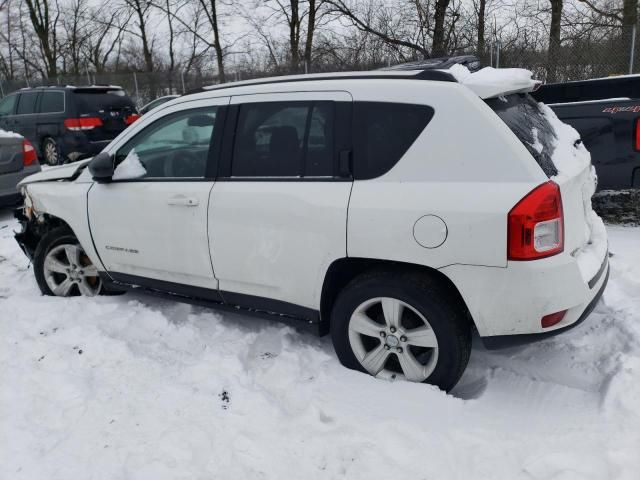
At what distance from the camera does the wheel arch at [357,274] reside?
2926mm

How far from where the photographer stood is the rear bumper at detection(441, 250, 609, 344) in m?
2.61

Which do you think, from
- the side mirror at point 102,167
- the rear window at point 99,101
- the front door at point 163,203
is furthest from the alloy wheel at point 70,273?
the rear window at point 99,101

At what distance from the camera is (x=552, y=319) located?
2684 mm

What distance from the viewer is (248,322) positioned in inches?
159

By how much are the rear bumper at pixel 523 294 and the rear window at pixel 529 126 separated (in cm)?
48

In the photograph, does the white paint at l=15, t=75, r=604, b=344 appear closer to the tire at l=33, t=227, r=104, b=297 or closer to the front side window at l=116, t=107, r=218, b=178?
the front side window at l=116, t=107, r=218, b=178

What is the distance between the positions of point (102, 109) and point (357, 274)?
36.1ft

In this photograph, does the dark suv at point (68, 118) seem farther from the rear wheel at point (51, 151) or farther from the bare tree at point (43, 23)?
the bare tree at point (43, 23)

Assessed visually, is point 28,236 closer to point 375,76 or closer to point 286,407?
point 286,407

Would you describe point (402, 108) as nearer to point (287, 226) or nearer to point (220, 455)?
point (287, 226)

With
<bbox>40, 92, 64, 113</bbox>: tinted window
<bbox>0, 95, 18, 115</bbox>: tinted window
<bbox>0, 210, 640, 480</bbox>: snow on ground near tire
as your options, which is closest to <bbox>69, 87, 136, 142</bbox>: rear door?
<bbox>40, 92, 64, 113</bbox>: tinted window

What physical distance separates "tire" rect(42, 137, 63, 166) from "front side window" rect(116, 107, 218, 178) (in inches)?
372

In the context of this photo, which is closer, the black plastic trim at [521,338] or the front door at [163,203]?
the black plastic trim at [521,338]

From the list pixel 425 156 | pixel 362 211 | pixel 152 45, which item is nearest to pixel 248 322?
pixel 362 211
